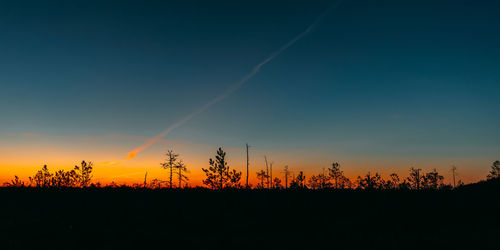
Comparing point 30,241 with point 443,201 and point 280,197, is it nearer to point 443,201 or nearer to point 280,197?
point 280,197

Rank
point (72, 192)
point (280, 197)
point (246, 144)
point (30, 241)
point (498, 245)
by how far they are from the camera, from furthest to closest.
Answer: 1. point (246, 144)
2. point (280, 197)
3. point (72, 192)
4. point (498, 245)
5. point (30, 241)

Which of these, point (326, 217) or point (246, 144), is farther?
point (246, 144)

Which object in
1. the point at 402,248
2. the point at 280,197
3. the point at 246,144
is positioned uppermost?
the point at 246,144

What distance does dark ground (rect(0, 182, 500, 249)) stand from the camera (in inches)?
397

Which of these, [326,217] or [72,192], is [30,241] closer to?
[72,192]

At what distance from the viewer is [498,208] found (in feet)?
48.8

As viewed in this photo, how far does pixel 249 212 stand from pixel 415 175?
103 meters

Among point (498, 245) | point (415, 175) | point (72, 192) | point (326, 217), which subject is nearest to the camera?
point (498, 245)

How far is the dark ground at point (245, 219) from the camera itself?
10.1 metres

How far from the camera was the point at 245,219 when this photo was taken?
1276 centimetres

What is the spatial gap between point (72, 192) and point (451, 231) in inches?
673

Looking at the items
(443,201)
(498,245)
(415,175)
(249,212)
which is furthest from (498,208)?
(415,175)

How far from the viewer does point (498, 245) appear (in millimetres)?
10133

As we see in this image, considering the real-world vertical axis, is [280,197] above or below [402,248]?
above
